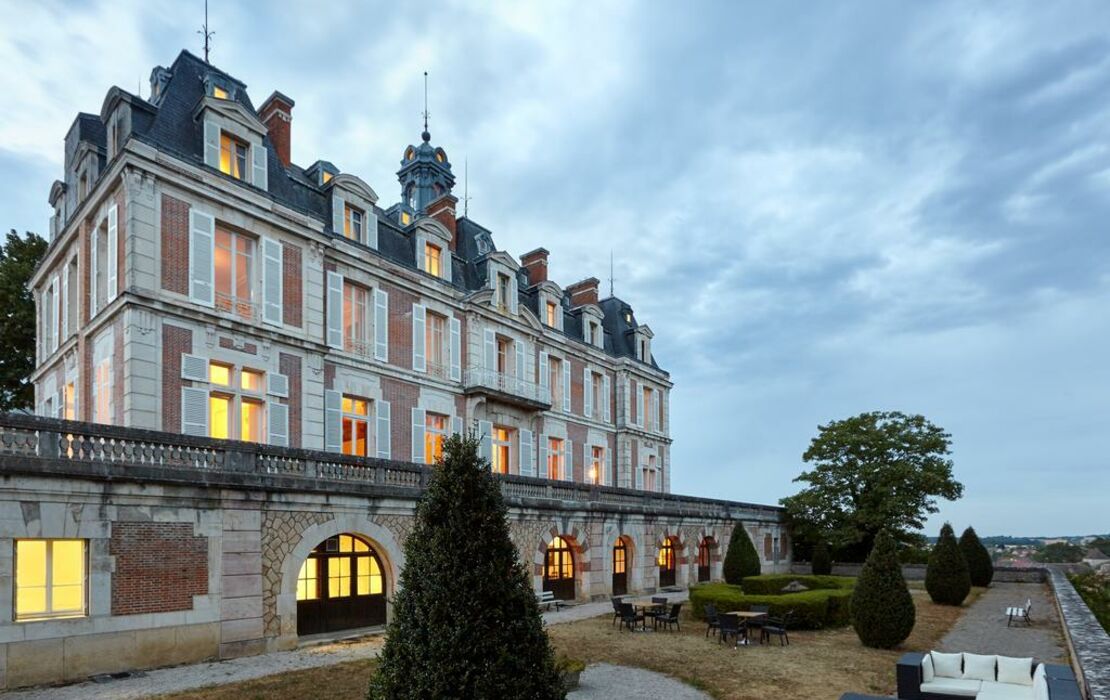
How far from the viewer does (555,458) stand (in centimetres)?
3216

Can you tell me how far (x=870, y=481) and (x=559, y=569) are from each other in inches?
779

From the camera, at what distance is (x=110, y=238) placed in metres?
17.6

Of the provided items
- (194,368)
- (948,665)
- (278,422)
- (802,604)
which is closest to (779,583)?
(802,604)

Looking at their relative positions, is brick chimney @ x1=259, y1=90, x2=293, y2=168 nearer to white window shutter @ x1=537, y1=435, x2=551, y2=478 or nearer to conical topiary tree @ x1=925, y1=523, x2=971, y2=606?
white window shutter @ x1=537, y1=435, x2=551, y2=478

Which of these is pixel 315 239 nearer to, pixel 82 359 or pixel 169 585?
pixel 82 359

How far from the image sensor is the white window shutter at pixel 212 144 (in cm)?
1864

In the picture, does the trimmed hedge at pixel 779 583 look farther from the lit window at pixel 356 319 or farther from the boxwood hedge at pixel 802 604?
the lit window at pixel 356 319

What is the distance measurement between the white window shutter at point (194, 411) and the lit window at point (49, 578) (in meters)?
5.59

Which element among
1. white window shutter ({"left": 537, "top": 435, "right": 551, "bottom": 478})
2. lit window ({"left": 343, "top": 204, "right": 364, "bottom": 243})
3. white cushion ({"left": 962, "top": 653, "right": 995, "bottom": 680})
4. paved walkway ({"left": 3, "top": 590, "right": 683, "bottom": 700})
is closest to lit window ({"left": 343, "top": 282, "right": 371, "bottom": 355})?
lit window ({"left": 343, "top": 204, "right": 364, "bottom": 243})

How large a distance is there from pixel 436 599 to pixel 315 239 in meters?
17.1

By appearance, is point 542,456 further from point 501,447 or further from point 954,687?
point 954,687

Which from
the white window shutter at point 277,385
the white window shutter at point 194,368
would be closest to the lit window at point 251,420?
the white window shutter at point 277,385

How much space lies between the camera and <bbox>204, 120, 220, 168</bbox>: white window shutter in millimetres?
18641

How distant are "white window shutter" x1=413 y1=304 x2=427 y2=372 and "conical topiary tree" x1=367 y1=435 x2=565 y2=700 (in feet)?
61.7
